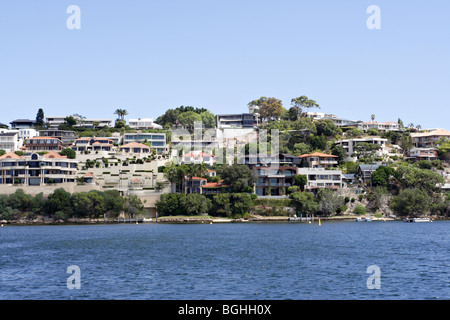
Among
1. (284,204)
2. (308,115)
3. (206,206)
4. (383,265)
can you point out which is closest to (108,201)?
(206,206)

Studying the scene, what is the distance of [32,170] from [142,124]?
62.9 metres

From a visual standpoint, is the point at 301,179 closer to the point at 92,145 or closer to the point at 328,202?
the point at 328,202

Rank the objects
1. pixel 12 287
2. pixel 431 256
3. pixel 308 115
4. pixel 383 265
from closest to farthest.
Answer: pixel 12 287
pixel 383 265
pixel 431 256
pixel 308 115

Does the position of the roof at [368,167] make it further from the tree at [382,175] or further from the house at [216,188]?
the house at [216,188]

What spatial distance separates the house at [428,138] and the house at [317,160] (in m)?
43.5

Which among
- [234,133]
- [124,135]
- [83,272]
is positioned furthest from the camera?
[234,133]

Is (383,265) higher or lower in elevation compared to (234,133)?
lower

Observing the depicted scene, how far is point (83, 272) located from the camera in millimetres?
37406

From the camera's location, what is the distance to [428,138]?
150250 mm

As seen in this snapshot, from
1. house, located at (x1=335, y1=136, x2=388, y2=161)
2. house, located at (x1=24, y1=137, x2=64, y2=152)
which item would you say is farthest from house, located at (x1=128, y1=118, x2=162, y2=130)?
house, located at (x1=335, y1=136, x2=388, y2=161)

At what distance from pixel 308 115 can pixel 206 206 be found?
85.4 m

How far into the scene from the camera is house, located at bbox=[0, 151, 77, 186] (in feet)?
346

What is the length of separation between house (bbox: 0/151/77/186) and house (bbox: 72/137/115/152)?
19702 millimetres

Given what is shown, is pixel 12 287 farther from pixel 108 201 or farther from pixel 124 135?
pixel 124 135
